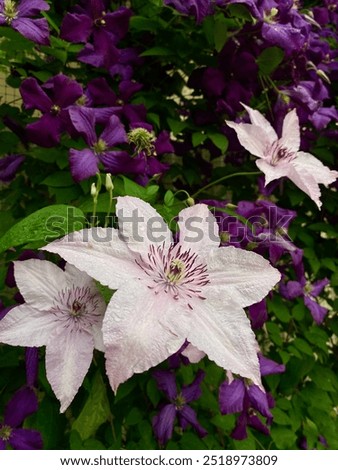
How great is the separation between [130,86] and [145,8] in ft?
0.61

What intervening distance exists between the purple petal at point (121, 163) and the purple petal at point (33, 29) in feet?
0.59

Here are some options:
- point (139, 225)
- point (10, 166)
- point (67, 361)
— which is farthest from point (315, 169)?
point (10, 166)

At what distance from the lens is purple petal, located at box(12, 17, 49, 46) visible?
68 centimetres

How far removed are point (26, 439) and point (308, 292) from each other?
A: 0.65 m

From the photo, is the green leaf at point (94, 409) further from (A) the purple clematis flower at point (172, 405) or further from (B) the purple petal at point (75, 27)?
(B) the purple petal at point (75, 27)

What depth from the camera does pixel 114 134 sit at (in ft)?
2.39

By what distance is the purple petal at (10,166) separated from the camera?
0.88m

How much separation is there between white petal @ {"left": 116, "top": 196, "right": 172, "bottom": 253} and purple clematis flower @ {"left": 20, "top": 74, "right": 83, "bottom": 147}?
0.28 m

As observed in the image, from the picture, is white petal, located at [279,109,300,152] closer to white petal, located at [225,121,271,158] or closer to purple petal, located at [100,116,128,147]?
white petal, located at [225,121,271,158]

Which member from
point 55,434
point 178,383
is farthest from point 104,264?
point 178,383

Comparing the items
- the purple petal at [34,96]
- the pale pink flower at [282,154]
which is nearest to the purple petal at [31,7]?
the purple petal at [34,96]

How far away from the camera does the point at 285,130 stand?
67cm

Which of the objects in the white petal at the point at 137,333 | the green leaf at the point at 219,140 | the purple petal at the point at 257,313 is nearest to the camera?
the white petal at the point at 137,333
